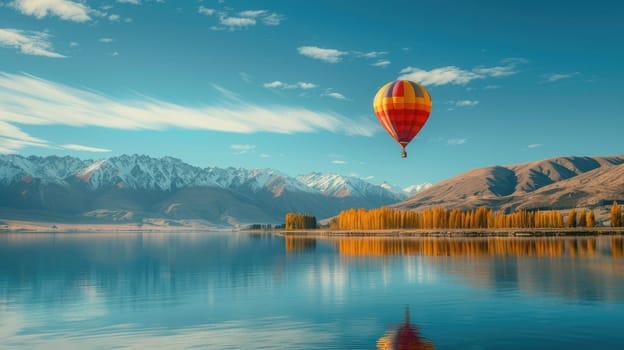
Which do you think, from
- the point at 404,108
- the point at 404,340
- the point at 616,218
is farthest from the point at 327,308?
the point at 616,218

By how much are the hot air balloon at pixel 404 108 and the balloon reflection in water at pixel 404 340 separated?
5887 centimetres

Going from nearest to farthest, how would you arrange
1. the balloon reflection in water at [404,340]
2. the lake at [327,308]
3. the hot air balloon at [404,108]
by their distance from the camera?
1. the balloon reflection in water at [404,340]
2. the lake at [327,308]
3. the hot air balloon at [404,108]

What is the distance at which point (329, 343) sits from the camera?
3034cm

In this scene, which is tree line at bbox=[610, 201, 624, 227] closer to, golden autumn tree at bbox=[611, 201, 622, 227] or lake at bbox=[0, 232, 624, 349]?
Result: golden autumn tree at bbox=[611, 201, 622, 227]

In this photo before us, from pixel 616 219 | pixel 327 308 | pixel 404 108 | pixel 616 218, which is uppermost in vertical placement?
pixel 404 108

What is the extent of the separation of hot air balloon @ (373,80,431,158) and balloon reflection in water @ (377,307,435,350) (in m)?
58.9

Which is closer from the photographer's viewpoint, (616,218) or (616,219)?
(616,219)

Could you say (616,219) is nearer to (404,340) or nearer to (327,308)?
(327,308)

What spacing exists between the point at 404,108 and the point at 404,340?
6350 cm

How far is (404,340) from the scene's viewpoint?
102ft

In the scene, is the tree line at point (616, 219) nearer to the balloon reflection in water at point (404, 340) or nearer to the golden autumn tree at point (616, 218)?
the golden autumn tree at point (616, 218)

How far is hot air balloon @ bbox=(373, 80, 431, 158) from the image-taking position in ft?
298

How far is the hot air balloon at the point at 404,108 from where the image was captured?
298 ft

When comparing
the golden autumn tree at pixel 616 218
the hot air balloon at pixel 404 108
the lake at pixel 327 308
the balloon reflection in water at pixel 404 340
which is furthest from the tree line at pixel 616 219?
the balloon reflection in water at pixel 404 340
